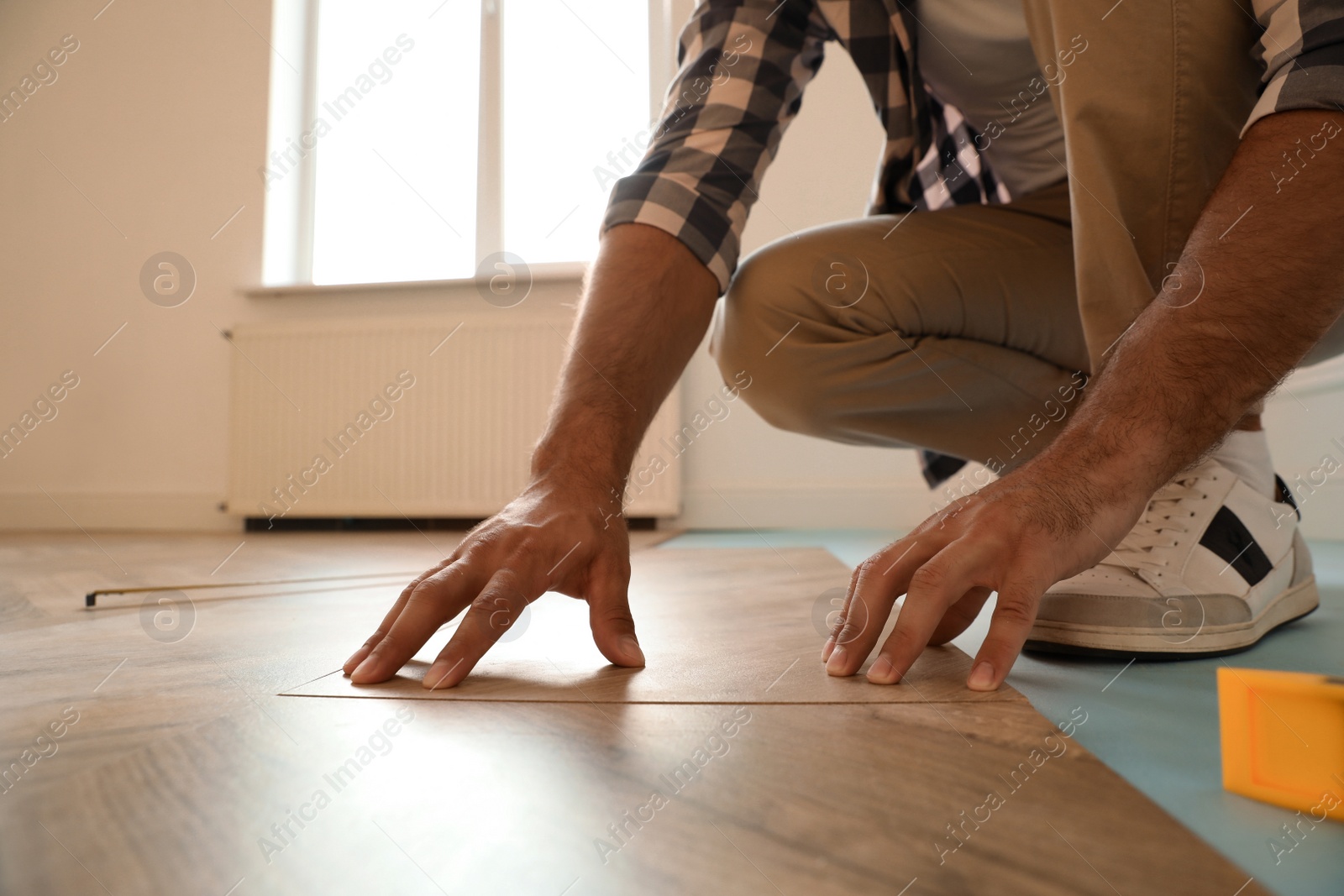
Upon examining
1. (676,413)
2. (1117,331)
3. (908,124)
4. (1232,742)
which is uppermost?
(908,124)

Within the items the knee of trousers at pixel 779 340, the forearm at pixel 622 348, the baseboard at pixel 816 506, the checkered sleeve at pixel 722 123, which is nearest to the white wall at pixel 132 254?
the baseboard at pixel 816 506

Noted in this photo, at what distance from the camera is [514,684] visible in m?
0.60

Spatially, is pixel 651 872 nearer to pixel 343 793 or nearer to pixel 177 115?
pixel 343 793

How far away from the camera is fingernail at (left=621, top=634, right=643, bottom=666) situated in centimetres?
64

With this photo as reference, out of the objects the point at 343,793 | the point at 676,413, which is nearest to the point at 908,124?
the point at 343,793

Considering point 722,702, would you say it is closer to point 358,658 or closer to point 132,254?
point 358,658

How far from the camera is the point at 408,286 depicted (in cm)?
296

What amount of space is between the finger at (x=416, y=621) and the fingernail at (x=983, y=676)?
0.34 metres

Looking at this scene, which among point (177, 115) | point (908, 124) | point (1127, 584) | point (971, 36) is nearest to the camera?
point (1127, 584)

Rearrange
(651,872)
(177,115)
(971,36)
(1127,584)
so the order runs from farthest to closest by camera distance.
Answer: (177,115) < (971,36) < (1127,584) < (651,872)

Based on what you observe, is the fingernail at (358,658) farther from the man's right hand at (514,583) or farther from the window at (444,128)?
the window at (444,128)

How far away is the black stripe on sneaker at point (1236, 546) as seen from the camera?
28.2 inches

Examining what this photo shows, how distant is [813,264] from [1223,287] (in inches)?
22.3

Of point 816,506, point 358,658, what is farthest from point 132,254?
point 358,658
